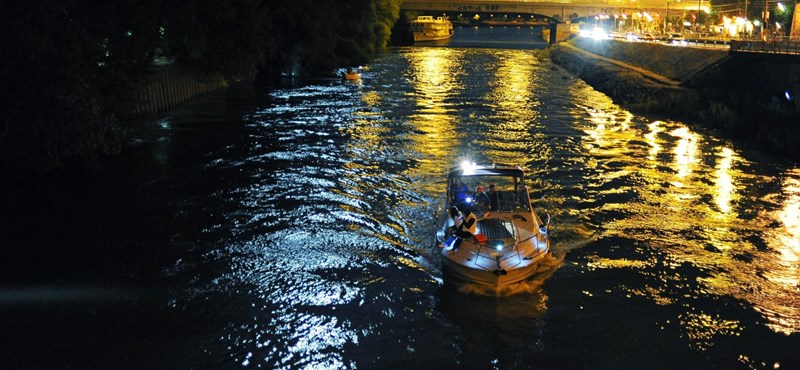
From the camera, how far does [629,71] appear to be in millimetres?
66375

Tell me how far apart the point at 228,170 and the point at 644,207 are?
16757 millimetres

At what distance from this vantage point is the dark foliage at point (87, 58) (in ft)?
76.8

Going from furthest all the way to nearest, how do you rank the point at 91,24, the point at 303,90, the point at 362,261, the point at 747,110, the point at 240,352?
the point at 303,90, the point at 747,110, the point at 91,24, the point at 362,261, the point at 240,352

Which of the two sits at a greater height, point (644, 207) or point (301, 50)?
point (301, 50)

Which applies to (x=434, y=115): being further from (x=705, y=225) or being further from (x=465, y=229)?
(x=465, y=229)

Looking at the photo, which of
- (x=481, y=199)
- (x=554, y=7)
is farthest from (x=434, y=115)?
(x=554, y=7)

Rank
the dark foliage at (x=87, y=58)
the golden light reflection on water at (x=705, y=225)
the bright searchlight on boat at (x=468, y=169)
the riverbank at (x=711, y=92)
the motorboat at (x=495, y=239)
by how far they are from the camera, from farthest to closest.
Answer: the riverbank at (x=711, y=92)
the dark foliage at (x=87, y=58)
the bright searchlight on boat at (x=468, y=169)
the golden light reflection on water at (x=705, y=225)
the motorboat at (x=495, y=239)

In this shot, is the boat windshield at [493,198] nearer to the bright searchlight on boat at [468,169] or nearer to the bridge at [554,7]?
the bright searchlight on boat at [468,169]

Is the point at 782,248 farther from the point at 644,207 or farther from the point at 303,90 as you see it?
the point at 303,90

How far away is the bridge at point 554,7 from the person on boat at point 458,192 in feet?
351

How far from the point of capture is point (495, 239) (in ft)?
54.2

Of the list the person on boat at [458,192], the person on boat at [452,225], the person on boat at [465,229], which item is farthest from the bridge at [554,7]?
the person on boat at [465,229]

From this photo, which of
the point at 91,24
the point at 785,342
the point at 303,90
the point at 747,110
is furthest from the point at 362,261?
the point at 303,90

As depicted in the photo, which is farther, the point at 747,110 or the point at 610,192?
the point at 747,110
